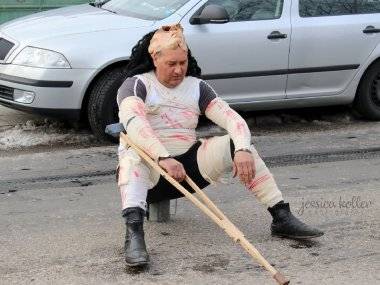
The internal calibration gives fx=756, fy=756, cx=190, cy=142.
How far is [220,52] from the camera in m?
6.65

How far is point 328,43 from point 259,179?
10.7ft

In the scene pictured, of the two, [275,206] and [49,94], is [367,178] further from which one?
[49,94]

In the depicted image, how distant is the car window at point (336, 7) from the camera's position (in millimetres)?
7102

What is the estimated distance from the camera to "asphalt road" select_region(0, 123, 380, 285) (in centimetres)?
380

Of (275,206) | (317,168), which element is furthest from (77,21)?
(275,206)

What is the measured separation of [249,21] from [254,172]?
3.16 metres

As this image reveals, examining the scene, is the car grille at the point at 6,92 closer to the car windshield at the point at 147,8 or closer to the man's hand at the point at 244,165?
the car windshield at the point at 147,8

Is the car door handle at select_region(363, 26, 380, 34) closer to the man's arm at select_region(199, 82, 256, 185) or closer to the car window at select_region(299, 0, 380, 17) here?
the car window at select_region(299, 0, 380, 17)

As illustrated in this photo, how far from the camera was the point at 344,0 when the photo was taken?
289 inches

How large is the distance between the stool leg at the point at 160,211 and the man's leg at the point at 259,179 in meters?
0.47

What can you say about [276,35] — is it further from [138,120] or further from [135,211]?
[135,211]


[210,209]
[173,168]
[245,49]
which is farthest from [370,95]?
[173,168]

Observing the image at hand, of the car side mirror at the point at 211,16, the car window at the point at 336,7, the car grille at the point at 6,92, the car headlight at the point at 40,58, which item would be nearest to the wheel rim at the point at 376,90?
the car window at the point at 336,7

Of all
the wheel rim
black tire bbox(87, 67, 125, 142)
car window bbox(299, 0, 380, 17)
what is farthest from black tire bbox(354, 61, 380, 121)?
black tire bbox(87, 67, 125, 142)
